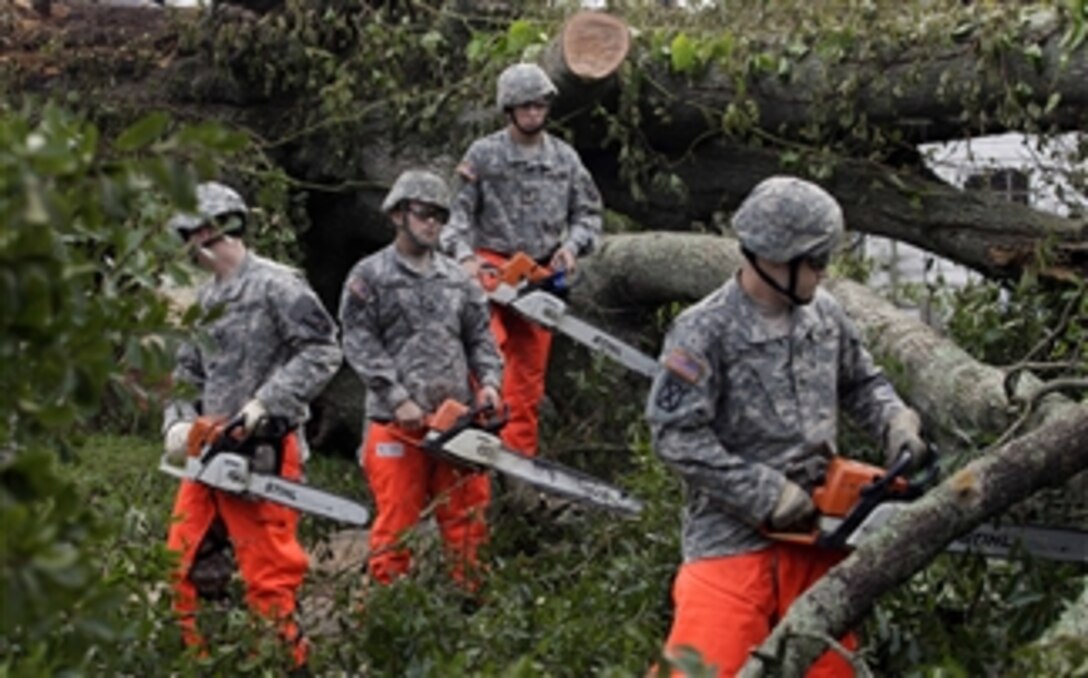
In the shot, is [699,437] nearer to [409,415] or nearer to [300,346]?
[300,346]

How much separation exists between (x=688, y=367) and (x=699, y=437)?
17 cm

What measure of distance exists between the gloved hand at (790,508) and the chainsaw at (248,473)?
213 cm

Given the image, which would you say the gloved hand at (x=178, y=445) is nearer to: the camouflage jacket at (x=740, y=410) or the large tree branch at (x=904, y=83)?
the camouflage jacket at (x=740, y=410)

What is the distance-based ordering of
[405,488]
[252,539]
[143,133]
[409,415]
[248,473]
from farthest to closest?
[405,488]
[409,415]
[252,539]
[248,473]
[143,133]

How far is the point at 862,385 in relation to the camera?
17.5ft

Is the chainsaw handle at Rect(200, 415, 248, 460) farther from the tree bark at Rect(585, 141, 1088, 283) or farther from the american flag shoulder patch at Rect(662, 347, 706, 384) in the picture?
the tree bark at Rect(585, 141, 1088, 283)

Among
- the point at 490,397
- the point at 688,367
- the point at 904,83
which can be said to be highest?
the point at 904,83

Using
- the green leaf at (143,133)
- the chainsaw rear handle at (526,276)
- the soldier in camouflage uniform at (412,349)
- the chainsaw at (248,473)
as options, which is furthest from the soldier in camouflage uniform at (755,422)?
the chainsaw rear handle at (526,276)

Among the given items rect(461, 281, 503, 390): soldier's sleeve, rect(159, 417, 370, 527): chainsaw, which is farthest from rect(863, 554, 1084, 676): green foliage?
rect(461, 281, 503, 390): soldier's sleeve

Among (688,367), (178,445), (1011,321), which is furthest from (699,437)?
(1011,321)

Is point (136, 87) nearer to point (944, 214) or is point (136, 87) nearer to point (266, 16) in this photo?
point (266, 16)

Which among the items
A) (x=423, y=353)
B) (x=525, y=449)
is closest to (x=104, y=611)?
(x=423, y=353)

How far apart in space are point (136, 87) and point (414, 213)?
12.2 feet

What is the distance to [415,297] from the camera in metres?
7.59
